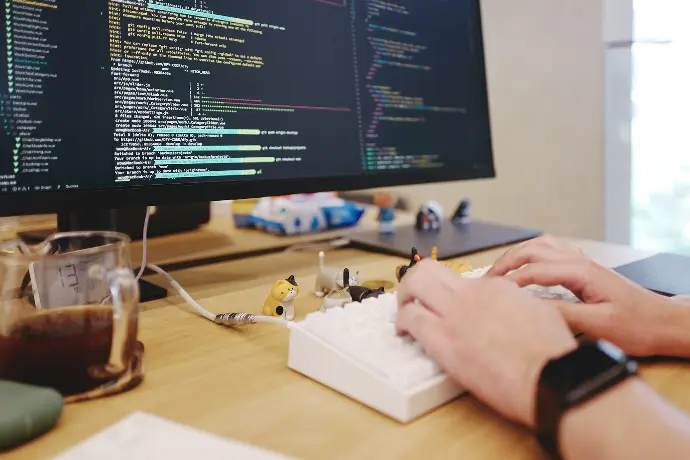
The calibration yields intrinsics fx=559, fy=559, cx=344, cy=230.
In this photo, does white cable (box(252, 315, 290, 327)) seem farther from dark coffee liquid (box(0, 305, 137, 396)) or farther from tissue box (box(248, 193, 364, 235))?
tissue box (box(248, 193, 364, 235))

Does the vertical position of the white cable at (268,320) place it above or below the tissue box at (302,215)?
below

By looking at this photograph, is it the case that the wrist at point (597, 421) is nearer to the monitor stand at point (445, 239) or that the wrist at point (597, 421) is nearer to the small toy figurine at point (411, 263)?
the small toy figurine at point (411, 263)

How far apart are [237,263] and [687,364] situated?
58 cm

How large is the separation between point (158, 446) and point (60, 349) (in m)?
0.12

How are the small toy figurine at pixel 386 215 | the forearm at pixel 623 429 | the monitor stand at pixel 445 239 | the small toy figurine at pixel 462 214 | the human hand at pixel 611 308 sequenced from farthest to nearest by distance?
the small toy figurine at pixel 462 214 → the small toy figurine at pixel 386 215 → the monitor stand at pixel 445 239 → the human hand at pixel 611 308 → the forearm at pixel 623 429

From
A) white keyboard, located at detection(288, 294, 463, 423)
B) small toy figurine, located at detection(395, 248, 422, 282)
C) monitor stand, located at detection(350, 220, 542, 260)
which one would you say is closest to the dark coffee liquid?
white keyboard, located at detection(288, 294, 463, 423)

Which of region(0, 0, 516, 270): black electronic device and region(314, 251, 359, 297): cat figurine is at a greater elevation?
region(0, 0, 516, 270): black electronic device

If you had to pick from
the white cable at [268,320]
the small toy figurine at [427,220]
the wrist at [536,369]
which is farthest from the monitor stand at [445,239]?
the wrist at [536,369]

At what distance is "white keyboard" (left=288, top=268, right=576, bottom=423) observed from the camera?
38cm

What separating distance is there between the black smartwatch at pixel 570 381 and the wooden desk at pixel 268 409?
1.3 inches

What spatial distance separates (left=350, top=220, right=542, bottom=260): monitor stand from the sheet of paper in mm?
530

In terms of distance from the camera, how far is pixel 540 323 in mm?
374

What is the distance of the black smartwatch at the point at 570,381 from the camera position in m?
0.32

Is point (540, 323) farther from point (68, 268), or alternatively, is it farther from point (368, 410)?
point (68, 268)
